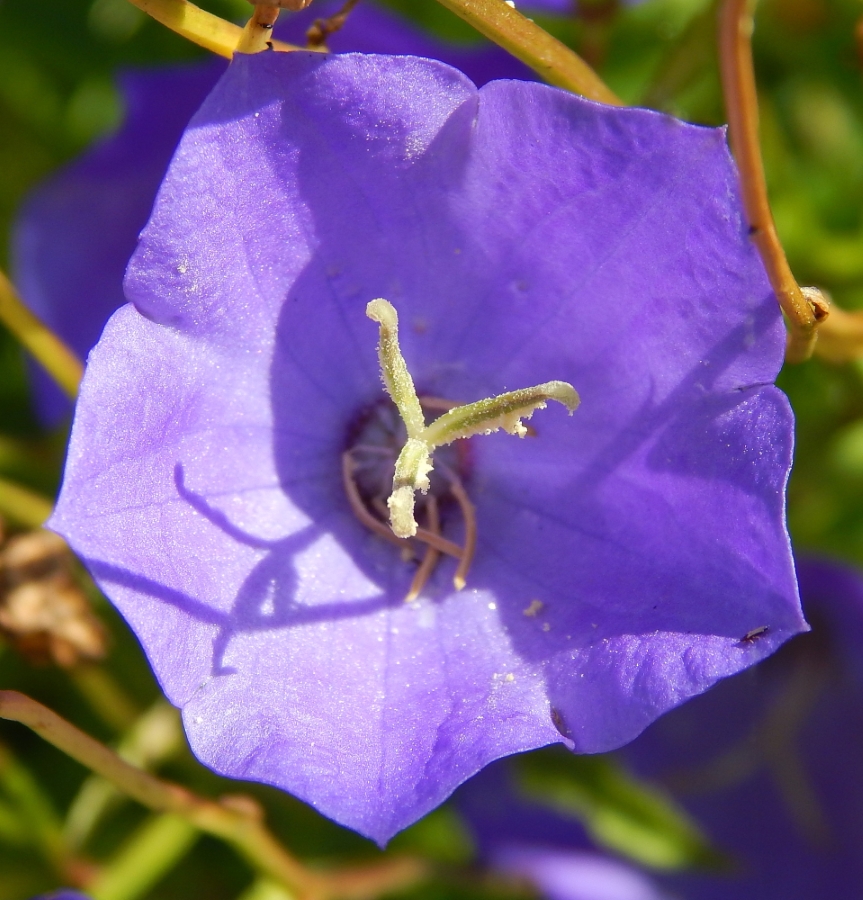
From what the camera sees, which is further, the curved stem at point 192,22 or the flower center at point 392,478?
the flower center at point 392,478

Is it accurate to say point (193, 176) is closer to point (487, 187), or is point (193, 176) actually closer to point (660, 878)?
point (487, 187)

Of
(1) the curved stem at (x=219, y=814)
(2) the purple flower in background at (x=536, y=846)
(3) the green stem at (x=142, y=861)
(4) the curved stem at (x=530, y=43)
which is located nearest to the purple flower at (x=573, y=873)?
(2) the purple flower in background at (x=536, y=846)

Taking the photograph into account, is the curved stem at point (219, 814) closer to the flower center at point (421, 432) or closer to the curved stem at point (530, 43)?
the flower center at point (421, 432)

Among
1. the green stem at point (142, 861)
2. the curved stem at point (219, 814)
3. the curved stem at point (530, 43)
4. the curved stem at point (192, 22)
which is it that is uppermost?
the curved stem at point (530, 43)

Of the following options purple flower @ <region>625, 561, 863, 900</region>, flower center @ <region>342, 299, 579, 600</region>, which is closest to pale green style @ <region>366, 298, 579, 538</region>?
flower center @ <region>342, 299, 579, 600</region>

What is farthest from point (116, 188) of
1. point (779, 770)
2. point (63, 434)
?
point (779, 770)

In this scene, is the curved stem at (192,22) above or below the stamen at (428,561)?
above

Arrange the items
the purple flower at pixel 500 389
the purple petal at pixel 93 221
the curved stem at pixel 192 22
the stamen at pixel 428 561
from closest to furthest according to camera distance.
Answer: the purple flower at pixel 500 389 < the curved stem at pixel 192 22 < the stamen at pixel 428 561 < the purple petal at pixel 93 221

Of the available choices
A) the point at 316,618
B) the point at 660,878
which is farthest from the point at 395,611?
the point at 660,878
